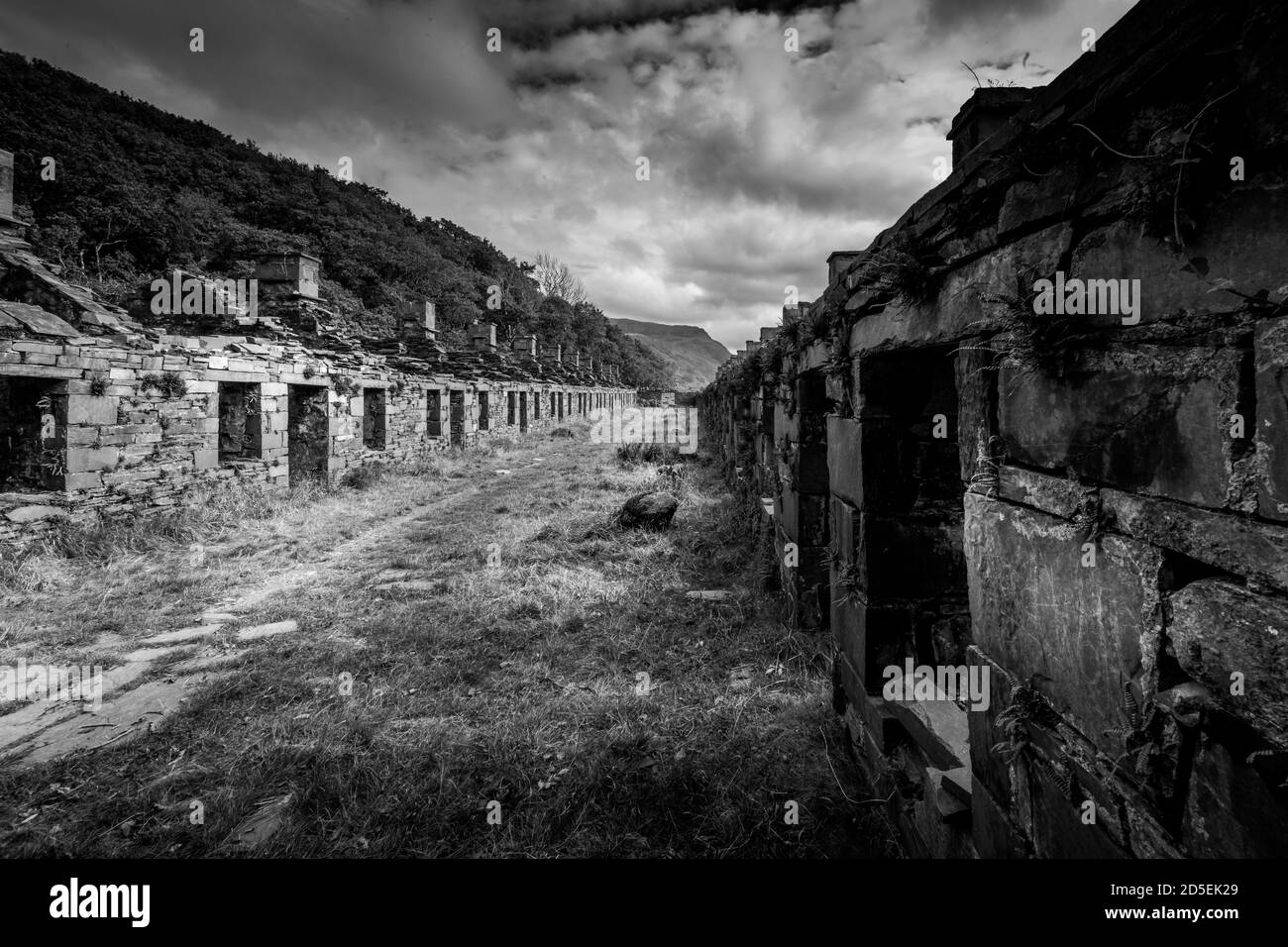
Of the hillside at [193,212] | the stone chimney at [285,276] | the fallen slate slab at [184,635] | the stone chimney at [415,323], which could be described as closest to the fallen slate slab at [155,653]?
the fallen slate slab at [184,635]

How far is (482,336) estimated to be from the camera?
24.0 metres

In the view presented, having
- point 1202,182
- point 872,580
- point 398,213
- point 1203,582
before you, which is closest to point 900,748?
point 872,580

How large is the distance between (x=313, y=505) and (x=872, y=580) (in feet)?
32.3

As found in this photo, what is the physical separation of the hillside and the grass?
35.5 feet

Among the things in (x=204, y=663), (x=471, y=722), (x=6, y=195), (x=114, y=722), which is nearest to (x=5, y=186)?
(x=6, y=195)

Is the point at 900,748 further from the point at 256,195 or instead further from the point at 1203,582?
the point at 256,195

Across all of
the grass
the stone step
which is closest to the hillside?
the grass

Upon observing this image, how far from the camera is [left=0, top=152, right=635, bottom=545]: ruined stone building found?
24.2 feet

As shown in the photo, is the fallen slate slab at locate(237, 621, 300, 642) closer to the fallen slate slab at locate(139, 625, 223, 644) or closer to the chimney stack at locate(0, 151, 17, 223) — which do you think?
the fallen slate slab at locate(139, 625, 223, 644)

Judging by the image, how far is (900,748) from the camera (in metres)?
2.94

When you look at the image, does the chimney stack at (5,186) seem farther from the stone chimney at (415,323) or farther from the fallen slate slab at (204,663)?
the stone chimney at (415,323)

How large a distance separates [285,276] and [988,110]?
585 inches

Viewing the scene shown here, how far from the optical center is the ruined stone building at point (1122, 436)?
3.53 feet

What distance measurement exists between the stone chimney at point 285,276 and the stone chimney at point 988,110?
563 inches
